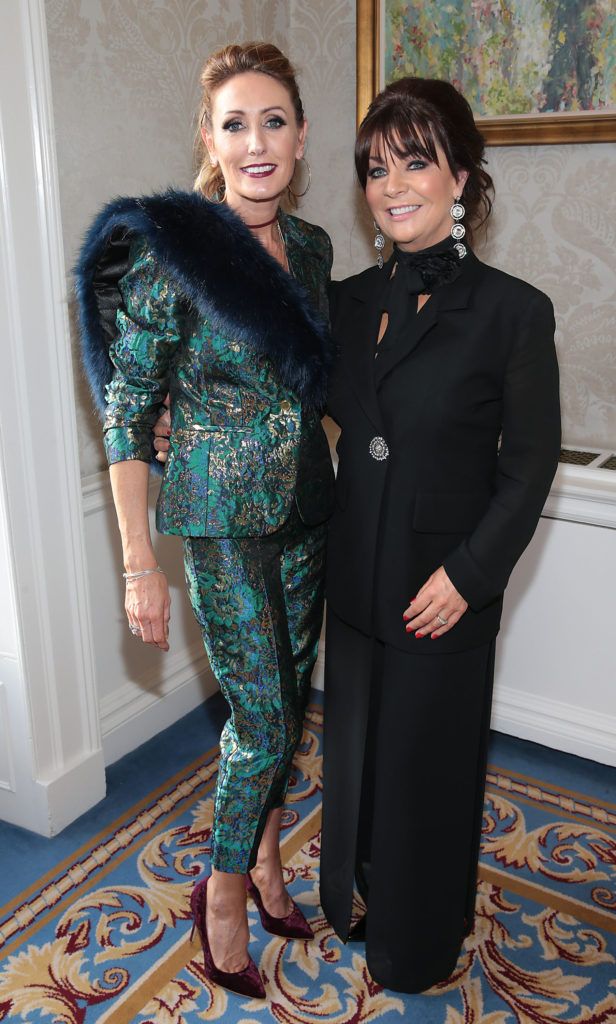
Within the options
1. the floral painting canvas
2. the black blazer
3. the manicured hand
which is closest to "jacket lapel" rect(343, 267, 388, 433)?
the black blazer

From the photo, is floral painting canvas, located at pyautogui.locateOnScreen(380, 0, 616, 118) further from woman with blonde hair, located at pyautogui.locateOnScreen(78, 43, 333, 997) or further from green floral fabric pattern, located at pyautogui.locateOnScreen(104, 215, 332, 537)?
green floral fabric pattern, located at pyautogui.locateOnScreen(104, 215, 332, 537)

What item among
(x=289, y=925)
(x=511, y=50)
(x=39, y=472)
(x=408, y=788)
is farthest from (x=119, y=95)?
(x=289, y=925)

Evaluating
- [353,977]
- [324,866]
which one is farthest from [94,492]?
[353,977]

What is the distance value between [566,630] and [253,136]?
5.47ft

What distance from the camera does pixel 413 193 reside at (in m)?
1.56

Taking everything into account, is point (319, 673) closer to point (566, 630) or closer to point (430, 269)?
point (566, 630)

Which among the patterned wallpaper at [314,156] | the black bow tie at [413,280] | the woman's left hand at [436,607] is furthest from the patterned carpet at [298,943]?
the patterned wallpaper at [314,156]

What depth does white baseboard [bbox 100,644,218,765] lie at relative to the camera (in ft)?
8.62

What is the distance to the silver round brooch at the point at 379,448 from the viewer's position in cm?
160

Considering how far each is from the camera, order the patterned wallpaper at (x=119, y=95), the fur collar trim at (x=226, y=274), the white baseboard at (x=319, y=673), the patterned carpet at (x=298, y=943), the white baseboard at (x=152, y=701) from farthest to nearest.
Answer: the white baseboard at (x=319, y=673) < the white baseboard at (x=152, y=701) < the patterned wallpaper at (x=119, y=95) < the patterned carpet at (x=298, y=943) < the fur collar trim at (x=226, y=274)

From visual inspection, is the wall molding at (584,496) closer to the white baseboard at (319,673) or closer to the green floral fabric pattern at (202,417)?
the white baseboard at (319,673)

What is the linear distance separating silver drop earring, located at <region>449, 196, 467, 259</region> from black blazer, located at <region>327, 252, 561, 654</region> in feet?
0.06

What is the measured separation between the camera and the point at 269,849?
199 centimetres

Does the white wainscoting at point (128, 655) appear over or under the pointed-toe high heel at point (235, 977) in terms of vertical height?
over
